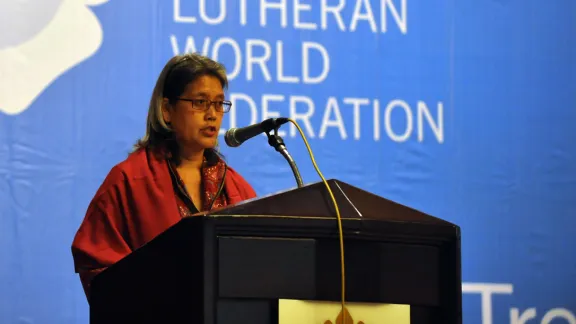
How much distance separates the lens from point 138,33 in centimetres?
293

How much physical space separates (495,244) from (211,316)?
6.83 ft

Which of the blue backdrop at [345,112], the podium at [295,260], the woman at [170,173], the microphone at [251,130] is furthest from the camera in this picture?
the blue backdrop at [345,112]

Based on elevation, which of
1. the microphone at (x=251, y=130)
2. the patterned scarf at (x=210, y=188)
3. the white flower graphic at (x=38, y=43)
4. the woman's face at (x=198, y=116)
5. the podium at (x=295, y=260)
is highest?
the white flower graphic at (x=38, y=43)

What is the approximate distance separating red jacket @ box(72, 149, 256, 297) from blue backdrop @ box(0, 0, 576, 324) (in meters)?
0.83

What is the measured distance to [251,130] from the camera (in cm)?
Answer: 183

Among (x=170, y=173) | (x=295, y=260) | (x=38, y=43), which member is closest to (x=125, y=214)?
(x=170, y=173)

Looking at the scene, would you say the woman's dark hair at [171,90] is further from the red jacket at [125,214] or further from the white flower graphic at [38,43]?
the white flower graphic at [38,43]

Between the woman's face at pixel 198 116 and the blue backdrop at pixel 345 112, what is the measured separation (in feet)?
2.56

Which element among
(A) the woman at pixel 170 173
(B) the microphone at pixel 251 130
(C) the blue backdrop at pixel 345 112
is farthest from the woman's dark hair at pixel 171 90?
(C) the blue backdrop at pixel 345 112

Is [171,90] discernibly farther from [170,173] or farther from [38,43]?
[38,43]

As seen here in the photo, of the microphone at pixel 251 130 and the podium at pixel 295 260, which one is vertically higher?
the microphone at pixel 251 130

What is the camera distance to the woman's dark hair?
2129mm

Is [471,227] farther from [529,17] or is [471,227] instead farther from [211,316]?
[211,316]

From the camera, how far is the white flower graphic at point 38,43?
111 inches
